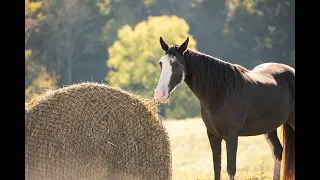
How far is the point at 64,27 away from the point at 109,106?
2516cm

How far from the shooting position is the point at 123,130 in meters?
5.40

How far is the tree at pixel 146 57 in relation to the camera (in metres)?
27.8

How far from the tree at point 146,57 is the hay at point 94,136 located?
21.7 meters

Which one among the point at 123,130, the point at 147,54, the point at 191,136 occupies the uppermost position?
the point at 147,54

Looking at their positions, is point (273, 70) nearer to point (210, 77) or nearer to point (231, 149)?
point (210, 77)

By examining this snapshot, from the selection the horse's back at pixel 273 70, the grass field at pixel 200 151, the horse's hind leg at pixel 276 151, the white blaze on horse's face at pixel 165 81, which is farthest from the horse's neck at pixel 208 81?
the grass field at pixel 200 151

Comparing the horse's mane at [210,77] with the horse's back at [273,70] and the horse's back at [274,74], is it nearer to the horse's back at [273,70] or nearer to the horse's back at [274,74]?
the horse's back at [274,74]

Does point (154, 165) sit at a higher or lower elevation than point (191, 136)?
lower

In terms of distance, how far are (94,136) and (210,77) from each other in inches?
50.5

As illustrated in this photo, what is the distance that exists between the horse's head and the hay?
53 cm

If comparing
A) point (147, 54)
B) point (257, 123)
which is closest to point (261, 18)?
point (147, 54)

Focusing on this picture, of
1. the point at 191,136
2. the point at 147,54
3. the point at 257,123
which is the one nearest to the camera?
the point at 257,123

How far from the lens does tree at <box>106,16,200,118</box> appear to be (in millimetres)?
27828

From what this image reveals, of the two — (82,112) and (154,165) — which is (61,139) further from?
(154,165)
